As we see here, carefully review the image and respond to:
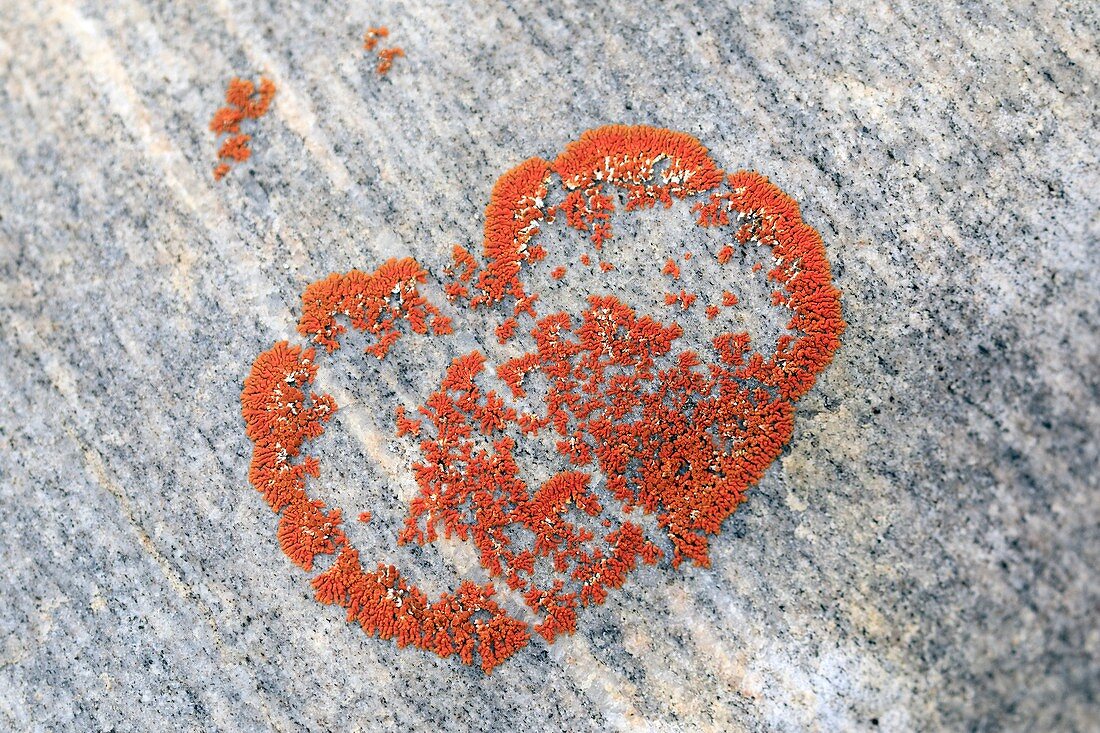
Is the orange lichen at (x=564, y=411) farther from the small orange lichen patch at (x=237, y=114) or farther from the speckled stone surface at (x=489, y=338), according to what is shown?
the small orange lichen patch at (x=237, y=114)

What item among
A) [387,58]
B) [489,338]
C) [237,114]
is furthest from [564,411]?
[237,114]

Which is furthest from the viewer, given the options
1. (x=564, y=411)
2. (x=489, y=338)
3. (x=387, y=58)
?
(x=387, y=58)

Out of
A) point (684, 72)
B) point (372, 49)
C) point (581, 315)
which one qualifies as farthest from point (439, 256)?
point (684, 72)

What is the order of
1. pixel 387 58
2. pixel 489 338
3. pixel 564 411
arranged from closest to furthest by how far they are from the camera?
pixel 564 411, pixel 489 338, pixel 387 58

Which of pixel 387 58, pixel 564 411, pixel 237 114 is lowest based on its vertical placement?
pixel 564 411

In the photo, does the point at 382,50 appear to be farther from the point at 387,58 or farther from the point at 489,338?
the point at 489,338

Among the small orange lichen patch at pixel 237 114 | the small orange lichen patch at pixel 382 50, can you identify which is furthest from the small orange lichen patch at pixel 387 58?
the small orange lichen patch at pixel 237 114

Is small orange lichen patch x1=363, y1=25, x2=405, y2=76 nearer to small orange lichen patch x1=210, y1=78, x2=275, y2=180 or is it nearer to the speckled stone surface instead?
the speckled stone surface

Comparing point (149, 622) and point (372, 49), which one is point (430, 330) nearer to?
point (372, 49)
